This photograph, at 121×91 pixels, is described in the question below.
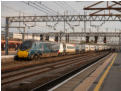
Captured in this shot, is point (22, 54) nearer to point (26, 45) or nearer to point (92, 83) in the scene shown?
point (26, 45)

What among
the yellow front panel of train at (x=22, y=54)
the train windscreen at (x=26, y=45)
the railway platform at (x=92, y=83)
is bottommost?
the railway platform at (x=92, y=83)

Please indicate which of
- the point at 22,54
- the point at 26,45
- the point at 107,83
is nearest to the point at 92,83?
the point at 107,83

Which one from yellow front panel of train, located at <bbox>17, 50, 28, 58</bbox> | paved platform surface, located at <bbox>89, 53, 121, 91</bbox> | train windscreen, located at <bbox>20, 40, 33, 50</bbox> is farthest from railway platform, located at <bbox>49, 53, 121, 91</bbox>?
train windscreen, located at <bbox>20, 40, 33, 50</bbox>

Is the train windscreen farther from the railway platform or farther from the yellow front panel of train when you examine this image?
the railway platform

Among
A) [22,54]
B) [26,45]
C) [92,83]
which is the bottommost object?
[92,83]

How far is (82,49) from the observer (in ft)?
213

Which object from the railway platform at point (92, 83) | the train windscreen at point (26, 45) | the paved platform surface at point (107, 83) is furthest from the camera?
the train windscreen at point (26, 45)

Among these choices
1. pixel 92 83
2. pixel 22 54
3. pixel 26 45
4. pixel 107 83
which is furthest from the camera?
pixel 26 45

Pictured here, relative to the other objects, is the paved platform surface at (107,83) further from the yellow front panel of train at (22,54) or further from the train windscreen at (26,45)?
the train windscreen at (26,45)

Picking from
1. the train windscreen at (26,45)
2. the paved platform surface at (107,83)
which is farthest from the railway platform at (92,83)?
the train windscreen at (26,45)

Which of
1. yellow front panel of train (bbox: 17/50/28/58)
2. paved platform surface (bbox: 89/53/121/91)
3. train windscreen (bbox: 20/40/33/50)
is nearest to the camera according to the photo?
paved platform surface (bbox: 89/53/121/91)

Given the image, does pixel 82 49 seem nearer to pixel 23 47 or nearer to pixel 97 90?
pixel 23 47

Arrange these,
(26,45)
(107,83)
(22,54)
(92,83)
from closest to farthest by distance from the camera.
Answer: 1. (107,83)
2. (92,83)
3. (22,54)
4. (26,45)

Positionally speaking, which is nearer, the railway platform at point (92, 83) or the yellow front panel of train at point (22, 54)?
the railway platform at point (92, 83)
